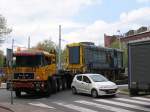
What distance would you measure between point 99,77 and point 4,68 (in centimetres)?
628

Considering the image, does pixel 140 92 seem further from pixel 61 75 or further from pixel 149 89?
pixel 61 75

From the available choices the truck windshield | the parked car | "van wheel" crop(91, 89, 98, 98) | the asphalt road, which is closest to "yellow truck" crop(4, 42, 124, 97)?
the truck windshield

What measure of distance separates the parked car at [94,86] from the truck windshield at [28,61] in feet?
10.3

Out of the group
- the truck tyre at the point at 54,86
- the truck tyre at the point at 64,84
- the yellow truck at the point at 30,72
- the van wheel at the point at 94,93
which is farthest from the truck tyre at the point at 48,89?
the truck tyre at the point at 64,84

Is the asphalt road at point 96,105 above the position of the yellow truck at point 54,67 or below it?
below

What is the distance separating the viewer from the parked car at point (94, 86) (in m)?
27.5

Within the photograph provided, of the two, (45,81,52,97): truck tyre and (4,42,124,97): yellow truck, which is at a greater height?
(4,42,124,97): yellow truck

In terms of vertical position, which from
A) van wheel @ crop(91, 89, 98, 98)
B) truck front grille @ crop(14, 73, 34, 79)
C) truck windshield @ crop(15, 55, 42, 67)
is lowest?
van wheel @ crop(91, 89, 98, 98)

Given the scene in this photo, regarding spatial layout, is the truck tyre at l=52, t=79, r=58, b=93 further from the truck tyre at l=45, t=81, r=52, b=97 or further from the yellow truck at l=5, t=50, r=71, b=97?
the yellow truck at l=5, t=50, r=71, b=97

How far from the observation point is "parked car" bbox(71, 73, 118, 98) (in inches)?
1081

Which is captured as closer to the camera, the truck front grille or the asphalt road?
the asphalt road

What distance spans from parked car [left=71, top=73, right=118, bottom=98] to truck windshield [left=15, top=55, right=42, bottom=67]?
3134mm

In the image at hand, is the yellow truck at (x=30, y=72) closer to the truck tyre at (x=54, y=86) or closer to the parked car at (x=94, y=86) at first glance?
the truck tyre at (x=54, y=86)

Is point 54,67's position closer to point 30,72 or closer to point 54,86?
point 54,86
